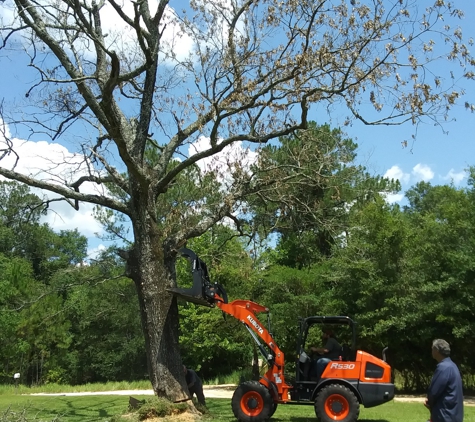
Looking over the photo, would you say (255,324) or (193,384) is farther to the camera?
(193,384)

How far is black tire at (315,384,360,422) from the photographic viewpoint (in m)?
10.4

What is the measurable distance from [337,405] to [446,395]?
5228 millimetres

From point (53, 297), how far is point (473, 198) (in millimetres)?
29236

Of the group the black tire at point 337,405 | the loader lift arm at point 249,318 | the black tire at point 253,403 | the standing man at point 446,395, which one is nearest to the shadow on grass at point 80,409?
the black tire at point 253,403

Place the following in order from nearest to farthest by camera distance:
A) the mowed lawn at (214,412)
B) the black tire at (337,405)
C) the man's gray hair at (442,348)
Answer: the man's gray hair at (442,348) → the black tire at (337,405) → the mowed lawn at (214,412)

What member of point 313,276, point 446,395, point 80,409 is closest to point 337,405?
point 446,395

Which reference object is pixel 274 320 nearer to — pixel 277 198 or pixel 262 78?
pixel 277 198

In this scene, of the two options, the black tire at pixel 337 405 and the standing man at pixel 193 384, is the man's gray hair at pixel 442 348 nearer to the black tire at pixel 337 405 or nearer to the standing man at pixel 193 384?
the black tire at pixel 337 405

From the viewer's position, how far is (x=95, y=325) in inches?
1596

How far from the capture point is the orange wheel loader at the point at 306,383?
1048 centimetres

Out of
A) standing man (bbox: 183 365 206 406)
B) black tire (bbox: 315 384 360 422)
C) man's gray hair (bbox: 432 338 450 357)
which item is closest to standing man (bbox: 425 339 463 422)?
man's gray hair (bbox: 432 338 450 357)

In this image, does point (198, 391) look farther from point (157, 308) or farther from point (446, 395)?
point (446, 395)

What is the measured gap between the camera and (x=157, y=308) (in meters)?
11.9

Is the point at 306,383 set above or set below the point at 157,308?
below
